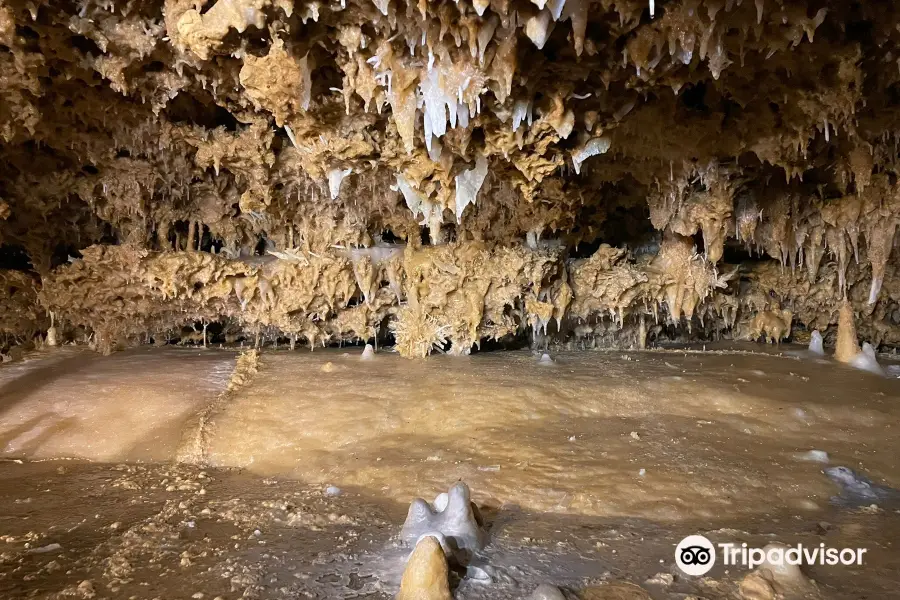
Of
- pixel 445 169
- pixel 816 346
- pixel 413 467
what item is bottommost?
pixel 413 467

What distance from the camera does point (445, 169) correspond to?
645 centimetres

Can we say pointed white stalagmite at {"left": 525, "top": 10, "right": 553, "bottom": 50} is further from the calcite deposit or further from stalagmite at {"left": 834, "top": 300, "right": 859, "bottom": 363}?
stalagmite at {"left": 834, "top": 300, "right": 859, "bottom": 363}

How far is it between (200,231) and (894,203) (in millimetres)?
12031

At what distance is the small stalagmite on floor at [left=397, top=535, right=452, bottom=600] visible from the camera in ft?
10.1

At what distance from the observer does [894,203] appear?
8031 millimetres

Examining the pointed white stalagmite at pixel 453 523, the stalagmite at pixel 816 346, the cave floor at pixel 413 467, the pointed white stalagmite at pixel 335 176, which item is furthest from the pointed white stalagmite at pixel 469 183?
the stalagmite at pixel 816 346

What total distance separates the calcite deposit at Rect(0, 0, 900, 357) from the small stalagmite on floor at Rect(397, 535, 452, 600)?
396cm

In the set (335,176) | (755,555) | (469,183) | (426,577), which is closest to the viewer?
(426,577)

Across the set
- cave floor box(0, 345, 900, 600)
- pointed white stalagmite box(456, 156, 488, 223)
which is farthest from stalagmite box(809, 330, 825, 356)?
pointed white stalagmite box(456, 156, 488, 223)

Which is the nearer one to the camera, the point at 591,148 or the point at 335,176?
the point at 591,148

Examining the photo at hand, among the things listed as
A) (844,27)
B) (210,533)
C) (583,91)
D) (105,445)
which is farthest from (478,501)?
(844,27)

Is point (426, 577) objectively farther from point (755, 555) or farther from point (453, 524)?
A: point (755, 555)

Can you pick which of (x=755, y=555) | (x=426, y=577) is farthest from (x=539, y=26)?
(x=755, y=555)

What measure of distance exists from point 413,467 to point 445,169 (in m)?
3.63
